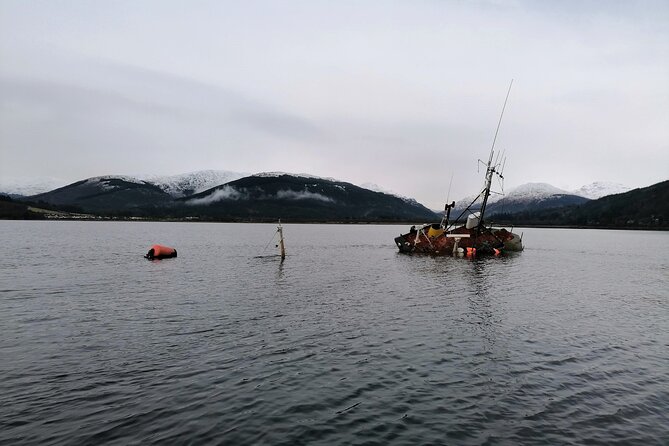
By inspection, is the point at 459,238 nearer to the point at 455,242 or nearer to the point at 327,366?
the point at 455,242

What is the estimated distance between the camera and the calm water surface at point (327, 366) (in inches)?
464

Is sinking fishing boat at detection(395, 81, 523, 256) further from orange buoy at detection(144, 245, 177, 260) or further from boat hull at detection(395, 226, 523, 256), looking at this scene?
orange buoy at detection(144, 245, 177, 260)

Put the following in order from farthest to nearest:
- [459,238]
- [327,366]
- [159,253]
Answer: [459,238], [159,253], [327,366]

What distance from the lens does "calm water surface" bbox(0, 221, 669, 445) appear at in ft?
38.6

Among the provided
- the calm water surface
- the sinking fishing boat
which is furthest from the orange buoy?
the sinking fishing boat

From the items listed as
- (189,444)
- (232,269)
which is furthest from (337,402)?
(232,269)

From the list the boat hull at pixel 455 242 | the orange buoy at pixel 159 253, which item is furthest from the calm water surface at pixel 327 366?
the boat hull at pixel 455 242

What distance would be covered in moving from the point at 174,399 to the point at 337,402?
549 centimetres

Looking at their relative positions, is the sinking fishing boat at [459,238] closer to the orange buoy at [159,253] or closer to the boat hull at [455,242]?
the boat hull at [455,242]

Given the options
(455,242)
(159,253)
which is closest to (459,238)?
(455,242)

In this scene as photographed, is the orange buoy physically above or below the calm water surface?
above

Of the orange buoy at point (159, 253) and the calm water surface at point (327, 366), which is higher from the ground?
the orange buoy at point (159, 253)

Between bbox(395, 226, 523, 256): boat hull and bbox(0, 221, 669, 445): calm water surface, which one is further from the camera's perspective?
bbox(395, 226, 523, 256): boat hull

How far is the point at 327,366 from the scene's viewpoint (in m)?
16.8
